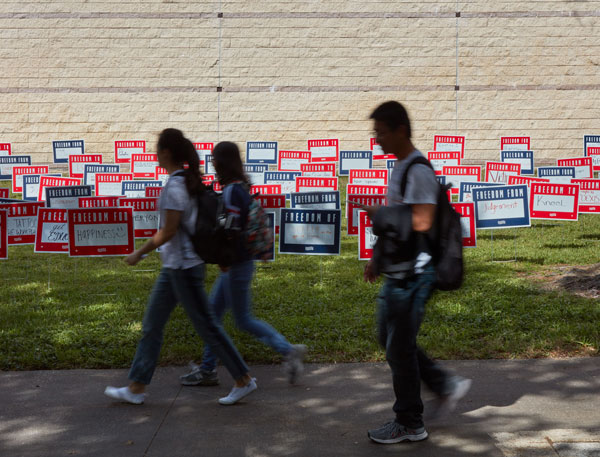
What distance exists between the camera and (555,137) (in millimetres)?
25266

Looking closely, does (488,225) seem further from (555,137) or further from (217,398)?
(555,137)

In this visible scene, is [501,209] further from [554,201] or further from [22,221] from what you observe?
[22,221]

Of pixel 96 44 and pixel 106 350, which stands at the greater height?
pixel 96 44

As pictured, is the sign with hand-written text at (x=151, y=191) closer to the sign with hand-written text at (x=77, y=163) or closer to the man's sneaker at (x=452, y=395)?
the sign with hand-written text at (x=77, y=163)

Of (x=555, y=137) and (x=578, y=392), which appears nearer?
(x=578, y=392)

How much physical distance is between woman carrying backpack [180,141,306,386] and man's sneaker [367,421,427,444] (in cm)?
109

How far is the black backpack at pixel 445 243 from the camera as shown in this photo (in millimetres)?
4293

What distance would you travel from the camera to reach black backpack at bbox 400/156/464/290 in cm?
429

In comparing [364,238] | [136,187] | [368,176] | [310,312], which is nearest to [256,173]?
[368,176]

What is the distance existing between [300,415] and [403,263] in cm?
137

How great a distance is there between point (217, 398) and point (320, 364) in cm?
107

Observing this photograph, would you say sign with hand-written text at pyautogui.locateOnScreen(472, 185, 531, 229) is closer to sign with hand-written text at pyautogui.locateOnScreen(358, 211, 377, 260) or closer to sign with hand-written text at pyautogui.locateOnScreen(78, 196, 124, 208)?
sign with hand-written text at pyautogui.locateOnScreen(358, 211, 377, 260)

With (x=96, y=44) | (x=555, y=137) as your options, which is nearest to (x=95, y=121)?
(x=96, y=44)

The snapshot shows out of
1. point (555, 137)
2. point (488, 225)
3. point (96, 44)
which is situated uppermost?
point (96, 44)
